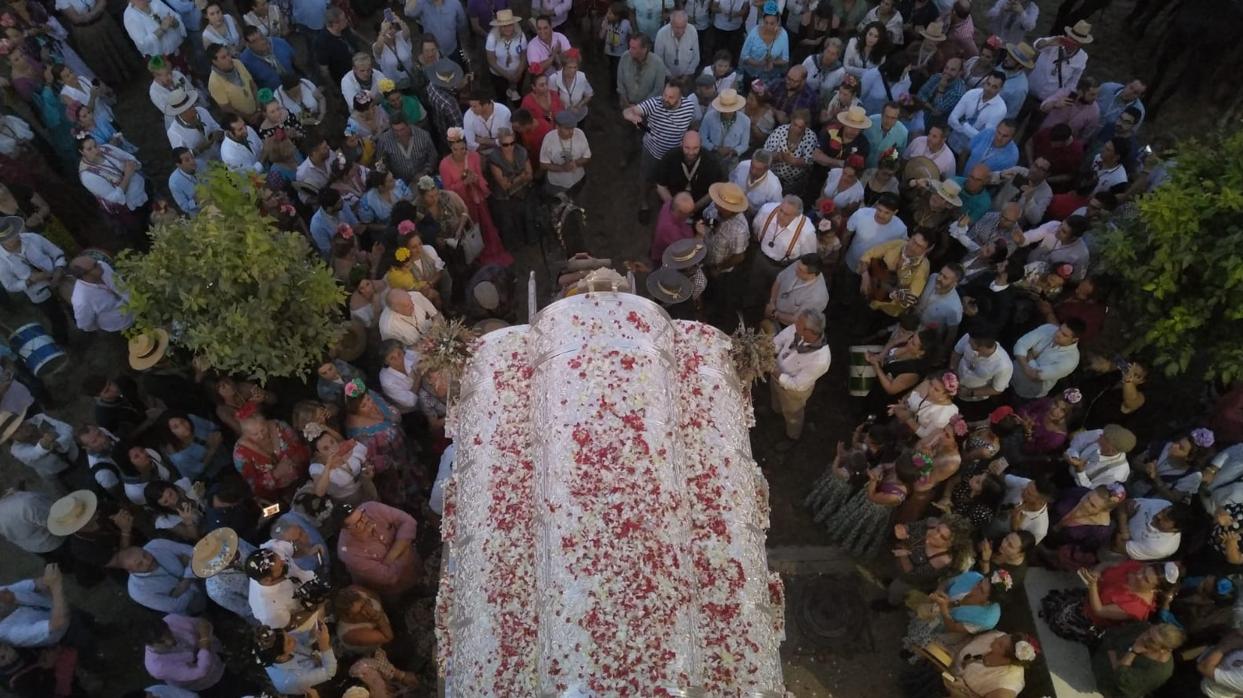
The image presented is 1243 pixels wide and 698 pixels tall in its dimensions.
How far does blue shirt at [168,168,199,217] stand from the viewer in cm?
950

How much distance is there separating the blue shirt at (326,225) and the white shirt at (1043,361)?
758 centimetres

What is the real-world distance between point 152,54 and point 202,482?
6.94 meters

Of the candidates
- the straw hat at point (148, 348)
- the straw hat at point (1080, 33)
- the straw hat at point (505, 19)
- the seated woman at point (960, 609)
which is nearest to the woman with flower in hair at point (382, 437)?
the straw hat at point (148, 348)

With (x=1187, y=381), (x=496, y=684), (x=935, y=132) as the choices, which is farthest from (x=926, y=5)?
(x=496, y=684)

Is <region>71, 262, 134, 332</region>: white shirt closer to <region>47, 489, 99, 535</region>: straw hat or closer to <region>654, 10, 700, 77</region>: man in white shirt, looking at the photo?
<region>47, 489, 99, 535</region>: straw hat

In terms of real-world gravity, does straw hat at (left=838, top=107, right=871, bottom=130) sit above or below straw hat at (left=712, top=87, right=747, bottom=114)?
below

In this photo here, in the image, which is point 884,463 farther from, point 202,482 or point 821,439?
point 202,482

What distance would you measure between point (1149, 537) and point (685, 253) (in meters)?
5.05

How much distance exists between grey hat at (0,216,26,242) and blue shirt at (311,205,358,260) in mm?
3119

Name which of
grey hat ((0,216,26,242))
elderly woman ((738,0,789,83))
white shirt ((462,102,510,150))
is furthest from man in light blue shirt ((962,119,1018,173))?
grey hat ((0,216,26,242))

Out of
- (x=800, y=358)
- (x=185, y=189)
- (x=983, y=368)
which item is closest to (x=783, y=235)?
(x=800, y=358)

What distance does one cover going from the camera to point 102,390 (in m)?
8.10

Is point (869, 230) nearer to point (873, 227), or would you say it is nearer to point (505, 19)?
point (873, 227)

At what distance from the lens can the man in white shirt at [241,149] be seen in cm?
967
